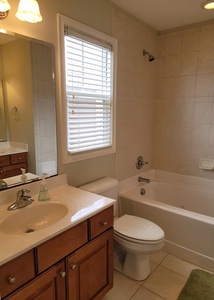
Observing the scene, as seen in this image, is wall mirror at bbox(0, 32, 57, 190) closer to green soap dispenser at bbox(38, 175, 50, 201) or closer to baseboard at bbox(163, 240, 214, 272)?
green soap dispenser at bbox(38, 175, 50, 201)

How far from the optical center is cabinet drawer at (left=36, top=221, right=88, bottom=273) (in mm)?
1083

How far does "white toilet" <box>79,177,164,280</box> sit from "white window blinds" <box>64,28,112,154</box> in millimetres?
392

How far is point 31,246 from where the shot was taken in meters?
1.00

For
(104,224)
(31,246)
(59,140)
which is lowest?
(104,224)

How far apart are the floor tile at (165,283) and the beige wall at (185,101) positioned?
1287 millimetres

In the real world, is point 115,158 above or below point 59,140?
below

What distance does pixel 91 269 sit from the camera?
141 centimetres

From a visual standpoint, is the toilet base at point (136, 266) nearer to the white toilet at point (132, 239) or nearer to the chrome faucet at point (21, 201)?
the white toilet at point (132, 239)

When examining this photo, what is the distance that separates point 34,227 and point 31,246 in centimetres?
39

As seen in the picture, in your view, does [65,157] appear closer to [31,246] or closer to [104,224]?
[104,224]

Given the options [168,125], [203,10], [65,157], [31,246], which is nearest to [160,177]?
[168,125]

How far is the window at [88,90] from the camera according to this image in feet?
5.68

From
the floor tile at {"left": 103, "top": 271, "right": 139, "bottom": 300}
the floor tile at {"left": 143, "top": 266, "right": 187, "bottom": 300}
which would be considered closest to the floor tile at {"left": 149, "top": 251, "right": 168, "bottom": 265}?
the floor tile at {"left": 143, "top": 266, "right": 187, "bottom": 300}

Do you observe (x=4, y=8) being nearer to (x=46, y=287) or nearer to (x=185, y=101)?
(x=46, y=287)
